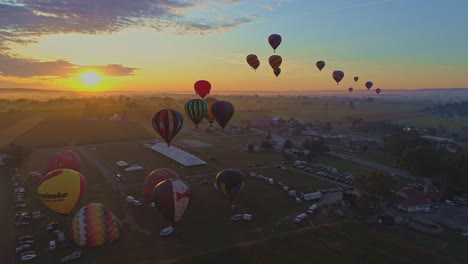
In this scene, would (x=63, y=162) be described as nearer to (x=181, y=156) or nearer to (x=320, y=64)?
(x=181, y=156)

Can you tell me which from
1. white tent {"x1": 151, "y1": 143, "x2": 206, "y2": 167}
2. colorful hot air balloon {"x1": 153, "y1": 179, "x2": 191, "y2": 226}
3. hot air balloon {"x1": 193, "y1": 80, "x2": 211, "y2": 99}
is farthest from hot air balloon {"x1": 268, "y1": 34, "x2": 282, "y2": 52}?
colorful hot air balloon {"x1": 153, "y1": 179, "x2": 191, "y2": 226}

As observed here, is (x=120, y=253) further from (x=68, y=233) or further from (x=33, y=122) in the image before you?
(x=33, y=122)

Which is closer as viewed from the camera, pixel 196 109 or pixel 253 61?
pixel 196 109

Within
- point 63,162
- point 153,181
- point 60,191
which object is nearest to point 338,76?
point 153,181

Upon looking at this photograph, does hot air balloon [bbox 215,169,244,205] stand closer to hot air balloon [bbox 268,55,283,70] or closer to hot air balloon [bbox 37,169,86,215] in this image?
hot air balloon [bbox 37,169,86,215]

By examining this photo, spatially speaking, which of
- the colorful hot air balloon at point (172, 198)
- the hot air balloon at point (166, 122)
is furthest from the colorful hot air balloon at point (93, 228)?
the hot air balloon at point (166, 122)

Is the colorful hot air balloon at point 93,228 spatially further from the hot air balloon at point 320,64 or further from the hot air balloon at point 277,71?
the hot air balloon at point 320,64
